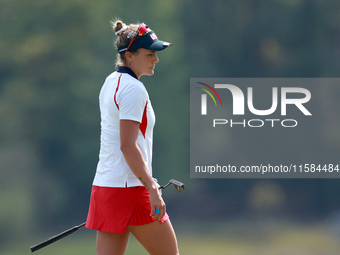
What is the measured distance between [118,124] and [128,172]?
0.70ft

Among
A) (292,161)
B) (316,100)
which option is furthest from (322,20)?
(292,161)

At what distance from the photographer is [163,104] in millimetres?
3639

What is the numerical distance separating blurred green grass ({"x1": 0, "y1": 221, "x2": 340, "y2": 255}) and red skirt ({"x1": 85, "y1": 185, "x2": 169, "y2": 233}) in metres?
1.59

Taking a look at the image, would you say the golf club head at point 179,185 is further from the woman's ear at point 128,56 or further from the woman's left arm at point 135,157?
the woman's ear at point 128,56

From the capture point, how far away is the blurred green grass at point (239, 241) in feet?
11.9

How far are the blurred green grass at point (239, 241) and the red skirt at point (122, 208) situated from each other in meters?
1.59

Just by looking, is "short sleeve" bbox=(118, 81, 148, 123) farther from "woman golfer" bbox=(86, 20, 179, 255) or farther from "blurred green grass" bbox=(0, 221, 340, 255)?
"blurred green grass" bbox=(0, 221, 340, 255)

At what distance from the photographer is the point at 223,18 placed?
3613 mm

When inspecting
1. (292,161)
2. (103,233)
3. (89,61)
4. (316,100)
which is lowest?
(103,233)

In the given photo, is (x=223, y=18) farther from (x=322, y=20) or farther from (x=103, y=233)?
(x=103, y=233)

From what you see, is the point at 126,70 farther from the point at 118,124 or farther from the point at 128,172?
the point at 128,172

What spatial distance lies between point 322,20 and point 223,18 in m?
0.75

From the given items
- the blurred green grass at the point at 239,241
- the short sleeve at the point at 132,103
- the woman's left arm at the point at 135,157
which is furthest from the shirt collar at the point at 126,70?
the blurred green grass at the point at 239,241

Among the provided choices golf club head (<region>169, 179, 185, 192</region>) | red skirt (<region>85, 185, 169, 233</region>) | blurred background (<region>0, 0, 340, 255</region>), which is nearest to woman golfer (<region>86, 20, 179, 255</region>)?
red skirt (<region>85, 185, 169, 233</region>)
